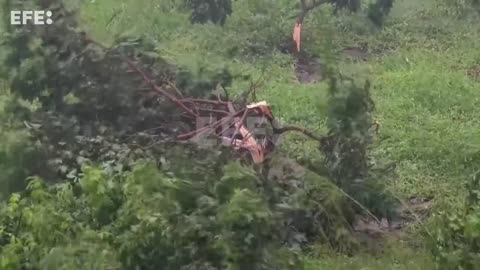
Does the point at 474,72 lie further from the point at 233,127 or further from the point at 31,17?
the point at 31,17

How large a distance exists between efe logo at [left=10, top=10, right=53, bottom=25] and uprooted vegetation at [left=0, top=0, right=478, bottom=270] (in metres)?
0.06

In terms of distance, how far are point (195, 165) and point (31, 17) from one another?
62.2 inches

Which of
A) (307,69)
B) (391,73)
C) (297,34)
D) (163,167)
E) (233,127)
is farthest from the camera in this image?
(297,34)

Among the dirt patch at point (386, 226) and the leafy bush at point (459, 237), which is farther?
the dirt patch at point (386, 226)

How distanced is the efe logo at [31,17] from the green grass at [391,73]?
301 mm

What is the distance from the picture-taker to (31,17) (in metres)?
5.50

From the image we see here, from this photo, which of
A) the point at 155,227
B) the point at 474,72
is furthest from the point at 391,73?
the point at 155,227

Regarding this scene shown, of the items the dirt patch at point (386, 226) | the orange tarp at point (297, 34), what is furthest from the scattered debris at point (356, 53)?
the dirt patch at point (386, 226)

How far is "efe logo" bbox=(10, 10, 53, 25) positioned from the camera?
5.50 m

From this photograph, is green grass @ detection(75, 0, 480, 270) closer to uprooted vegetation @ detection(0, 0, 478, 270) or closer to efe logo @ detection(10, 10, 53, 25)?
uprooted vegetation @ detection(0, 0, 478, 270)

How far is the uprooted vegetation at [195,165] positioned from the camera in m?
4.14

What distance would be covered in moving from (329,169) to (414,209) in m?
0.61

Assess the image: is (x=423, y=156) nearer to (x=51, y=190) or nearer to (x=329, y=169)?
(x=329, y=169)

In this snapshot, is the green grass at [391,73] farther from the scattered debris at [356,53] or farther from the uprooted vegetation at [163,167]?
the uprooted vegetation at [163,167]
